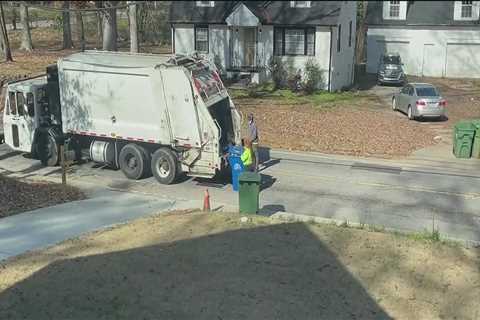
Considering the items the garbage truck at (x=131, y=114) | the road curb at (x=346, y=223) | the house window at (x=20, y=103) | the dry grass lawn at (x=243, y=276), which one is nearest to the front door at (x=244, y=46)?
Answer: the garbage truck at (x=131, y=114)

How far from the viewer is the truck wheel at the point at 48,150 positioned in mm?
20312

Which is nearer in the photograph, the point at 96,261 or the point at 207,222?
the point at 96,261

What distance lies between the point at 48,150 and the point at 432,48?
3438 cm

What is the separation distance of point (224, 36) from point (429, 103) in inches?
566

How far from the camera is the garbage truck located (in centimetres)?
1764

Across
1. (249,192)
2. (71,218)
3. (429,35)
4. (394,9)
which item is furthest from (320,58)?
(71,218)

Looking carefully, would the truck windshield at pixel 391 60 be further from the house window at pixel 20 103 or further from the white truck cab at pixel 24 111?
the house window at pixel 20 103

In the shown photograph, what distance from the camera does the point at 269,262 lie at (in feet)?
38.9

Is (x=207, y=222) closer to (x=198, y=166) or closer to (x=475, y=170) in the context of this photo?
(x=198, y=166)

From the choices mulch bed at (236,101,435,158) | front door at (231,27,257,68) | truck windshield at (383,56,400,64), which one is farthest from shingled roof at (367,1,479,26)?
mulch bed at (236,101,435,158)

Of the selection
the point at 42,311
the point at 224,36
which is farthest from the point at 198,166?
the point at 224,36

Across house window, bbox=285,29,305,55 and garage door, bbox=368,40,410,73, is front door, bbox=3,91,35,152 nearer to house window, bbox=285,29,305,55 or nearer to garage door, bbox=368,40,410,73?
house window, bbox=285,29,305,55

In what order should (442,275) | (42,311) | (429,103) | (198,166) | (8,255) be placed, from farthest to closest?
1. (429,103)
2. (198,166)
3. (8,255)
4. (442,275)
5. (42,311)

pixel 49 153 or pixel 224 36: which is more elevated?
pixel 224 36
